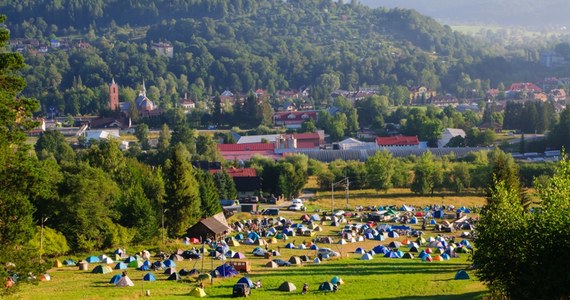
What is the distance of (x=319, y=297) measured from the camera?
942 inches

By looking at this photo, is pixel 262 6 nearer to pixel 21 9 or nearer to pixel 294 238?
pixel 21 9

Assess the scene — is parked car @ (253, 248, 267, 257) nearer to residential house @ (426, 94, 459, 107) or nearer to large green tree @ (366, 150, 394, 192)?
large green tree @ (366, 150, 394, 192)

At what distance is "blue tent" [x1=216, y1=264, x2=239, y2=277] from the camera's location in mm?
27337

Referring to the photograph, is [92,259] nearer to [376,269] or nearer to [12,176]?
[376,269]

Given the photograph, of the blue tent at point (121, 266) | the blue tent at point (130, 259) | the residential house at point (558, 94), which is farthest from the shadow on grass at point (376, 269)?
the residential house at point (558, 94)

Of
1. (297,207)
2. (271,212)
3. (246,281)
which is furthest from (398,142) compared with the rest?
(246,281)

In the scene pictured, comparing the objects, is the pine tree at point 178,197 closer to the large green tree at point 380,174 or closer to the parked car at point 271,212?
the parked car at point 271,212

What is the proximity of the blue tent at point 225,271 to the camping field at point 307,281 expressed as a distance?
316 mm

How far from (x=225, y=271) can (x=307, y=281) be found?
2418mm

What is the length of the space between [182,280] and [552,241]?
430 inches

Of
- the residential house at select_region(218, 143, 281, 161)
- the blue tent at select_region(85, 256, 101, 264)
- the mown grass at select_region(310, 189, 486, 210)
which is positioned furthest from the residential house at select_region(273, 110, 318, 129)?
the blue tent at select_region(85, 256, 101, 264)

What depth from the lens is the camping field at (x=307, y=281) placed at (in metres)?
24.1

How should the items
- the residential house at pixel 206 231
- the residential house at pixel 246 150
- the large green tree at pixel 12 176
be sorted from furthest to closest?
the residential house at pixel 246 150, the residential house at pixel 206 231, the large green tree at pixel 12 176

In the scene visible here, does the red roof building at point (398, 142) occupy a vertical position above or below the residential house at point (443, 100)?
below
